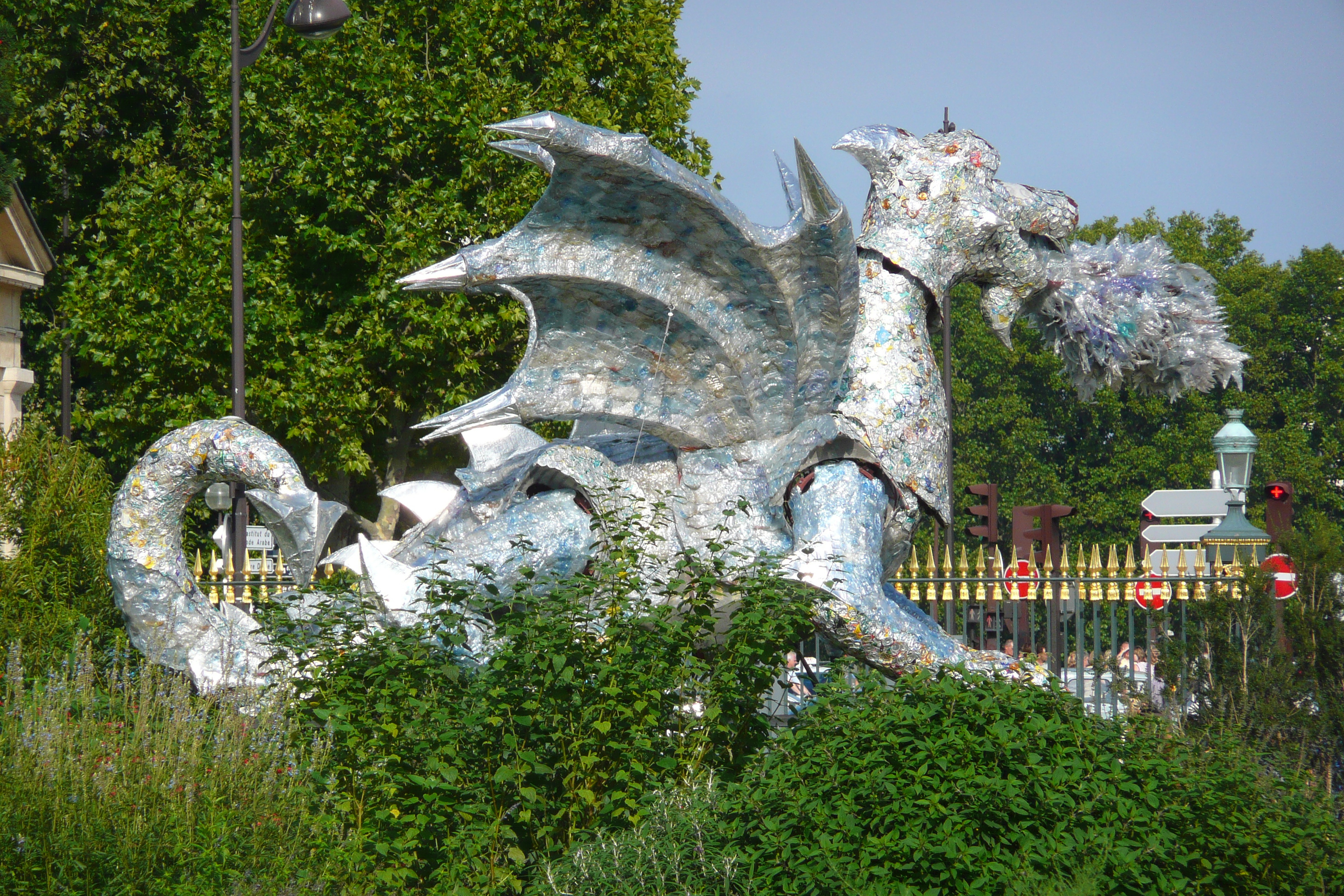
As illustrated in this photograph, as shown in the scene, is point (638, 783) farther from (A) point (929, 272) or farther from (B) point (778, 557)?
(A) point (929, 272)

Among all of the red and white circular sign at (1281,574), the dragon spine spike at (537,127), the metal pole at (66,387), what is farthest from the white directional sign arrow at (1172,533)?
the metal pole at (66,387)

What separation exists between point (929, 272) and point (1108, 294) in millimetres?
868

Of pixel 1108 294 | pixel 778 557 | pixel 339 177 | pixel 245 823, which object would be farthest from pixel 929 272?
pixel 339 177

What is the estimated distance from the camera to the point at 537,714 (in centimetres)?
402

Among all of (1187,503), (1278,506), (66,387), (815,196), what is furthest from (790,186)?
(66,387)

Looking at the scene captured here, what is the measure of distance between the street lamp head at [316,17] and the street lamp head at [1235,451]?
7019 millimetres

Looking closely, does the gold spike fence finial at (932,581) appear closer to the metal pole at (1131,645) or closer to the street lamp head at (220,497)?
the metal pole at (1131,645)

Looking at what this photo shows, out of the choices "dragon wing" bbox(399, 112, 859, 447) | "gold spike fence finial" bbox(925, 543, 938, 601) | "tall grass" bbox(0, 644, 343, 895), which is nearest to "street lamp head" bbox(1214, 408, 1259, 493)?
"gold spike fence finial" bbox(925, 543, 938, 601)

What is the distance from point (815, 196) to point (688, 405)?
102 centimetres

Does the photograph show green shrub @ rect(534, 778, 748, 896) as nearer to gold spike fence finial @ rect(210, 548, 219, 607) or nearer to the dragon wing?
the dragon wing

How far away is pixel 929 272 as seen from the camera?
200 inches

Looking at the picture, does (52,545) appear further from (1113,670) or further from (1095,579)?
(1095,579)

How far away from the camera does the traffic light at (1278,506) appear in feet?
27.5

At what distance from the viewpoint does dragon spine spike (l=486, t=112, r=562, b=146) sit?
4.29 meters
